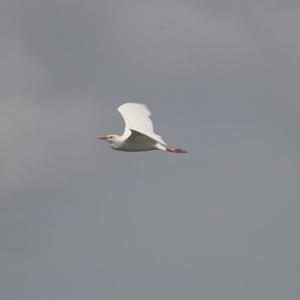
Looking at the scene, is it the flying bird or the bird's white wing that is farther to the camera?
the bird's white wing

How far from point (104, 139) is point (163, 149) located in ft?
14.5

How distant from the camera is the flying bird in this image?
66.1 metres

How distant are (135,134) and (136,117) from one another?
516 cm

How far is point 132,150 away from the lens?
6762 cm

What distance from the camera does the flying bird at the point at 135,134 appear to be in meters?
66.1

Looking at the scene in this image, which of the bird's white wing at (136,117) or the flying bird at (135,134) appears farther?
the bird's white wing at (136,117)

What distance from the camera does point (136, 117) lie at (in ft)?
231

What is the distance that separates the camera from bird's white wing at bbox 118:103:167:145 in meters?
69.1

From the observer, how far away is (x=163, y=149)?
220 feet

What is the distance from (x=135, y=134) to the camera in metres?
65.3

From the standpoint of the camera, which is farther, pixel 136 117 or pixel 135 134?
pixel 136 117

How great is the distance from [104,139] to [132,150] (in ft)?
9.42

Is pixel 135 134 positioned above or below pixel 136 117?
below

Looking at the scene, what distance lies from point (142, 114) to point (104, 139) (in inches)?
105
